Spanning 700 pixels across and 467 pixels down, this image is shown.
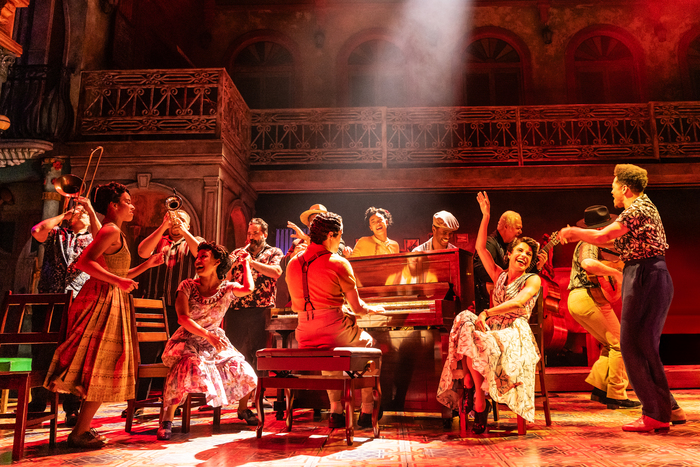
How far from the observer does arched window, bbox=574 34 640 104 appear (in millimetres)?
11102

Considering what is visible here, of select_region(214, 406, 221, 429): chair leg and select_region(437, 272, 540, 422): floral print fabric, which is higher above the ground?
select_region(437, 272, 540, 422): floral print fabric

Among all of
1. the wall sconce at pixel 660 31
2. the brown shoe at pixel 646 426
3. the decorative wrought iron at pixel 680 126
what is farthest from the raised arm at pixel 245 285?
the wall sconce at pixel 660 31

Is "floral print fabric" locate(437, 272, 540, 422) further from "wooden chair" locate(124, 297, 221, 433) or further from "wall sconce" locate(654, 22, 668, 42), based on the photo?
"wall sconce" locate(654, 22, 668, 42)

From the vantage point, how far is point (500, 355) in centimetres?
357

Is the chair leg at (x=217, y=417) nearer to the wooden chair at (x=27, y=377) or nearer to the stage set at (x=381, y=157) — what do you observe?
the stage set at (x=381, y=157)

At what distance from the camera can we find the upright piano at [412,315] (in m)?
4.00

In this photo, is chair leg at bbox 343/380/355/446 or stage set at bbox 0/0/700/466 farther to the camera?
stage set at bbox 0/0/700/466

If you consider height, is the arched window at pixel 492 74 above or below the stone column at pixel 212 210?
above

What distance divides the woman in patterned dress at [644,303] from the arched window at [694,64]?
358 inches

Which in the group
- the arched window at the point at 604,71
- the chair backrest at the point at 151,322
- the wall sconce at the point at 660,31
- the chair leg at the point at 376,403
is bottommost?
the chair leg at the point at 376,403

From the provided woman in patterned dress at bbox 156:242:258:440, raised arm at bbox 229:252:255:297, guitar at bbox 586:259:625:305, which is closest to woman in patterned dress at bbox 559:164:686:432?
guitar at bbox 586:259:625:305

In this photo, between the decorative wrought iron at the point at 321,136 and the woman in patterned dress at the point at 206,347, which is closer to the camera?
the woman in patterned dress at the point at 206,347

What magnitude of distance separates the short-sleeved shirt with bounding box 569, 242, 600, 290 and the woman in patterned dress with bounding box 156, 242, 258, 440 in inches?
125

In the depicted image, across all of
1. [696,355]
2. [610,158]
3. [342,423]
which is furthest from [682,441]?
[696,355]
